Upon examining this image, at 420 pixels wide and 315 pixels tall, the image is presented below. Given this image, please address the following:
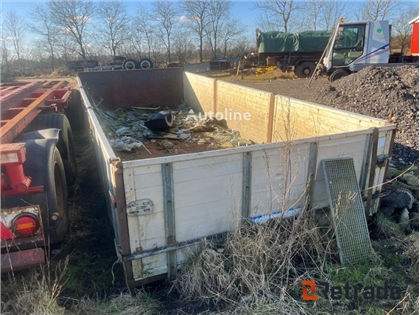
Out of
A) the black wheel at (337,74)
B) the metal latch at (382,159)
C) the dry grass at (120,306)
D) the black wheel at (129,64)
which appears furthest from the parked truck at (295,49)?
the dry grass at (120,306)

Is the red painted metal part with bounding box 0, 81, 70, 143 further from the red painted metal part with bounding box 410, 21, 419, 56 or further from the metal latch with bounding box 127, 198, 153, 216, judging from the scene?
the red painted metal part with bounding box 410, 21, 419, 56

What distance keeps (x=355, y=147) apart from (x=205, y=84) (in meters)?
5.19

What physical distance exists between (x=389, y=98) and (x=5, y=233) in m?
7.46

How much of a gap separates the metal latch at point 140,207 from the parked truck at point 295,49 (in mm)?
17562

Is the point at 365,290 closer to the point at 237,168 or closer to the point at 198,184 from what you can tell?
the point at 237,168

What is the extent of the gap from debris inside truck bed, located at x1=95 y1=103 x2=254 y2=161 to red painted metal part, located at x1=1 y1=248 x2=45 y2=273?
335 cm

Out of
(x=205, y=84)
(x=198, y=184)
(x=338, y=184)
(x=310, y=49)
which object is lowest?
(x=338, y=184)

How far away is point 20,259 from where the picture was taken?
7.27ft

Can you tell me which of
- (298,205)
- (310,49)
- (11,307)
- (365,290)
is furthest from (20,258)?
(310,49)

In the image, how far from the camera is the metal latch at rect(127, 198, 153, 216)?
7.27 feet

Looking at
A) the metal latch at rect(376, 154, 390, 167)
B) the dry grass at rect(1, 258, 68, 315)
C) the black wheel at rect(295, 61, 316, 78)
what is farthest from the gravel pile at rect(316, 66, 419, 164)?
the black wheel at rect(295, 61, 316, 78)

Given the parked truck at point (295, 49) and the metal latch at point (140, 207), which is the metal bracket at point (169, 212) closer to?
the metal latch at point (140, 207)

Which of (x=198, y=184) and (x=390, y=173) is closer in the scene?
(x=198, y=184)

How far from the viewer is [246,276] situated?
234 centimetres
